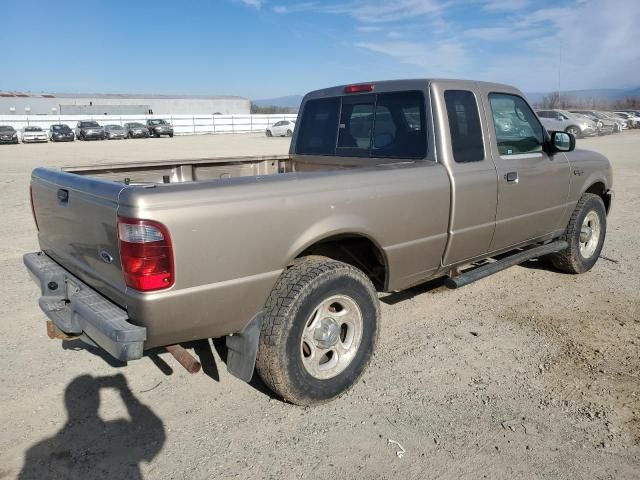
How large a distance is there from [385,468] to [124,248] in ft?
5.78

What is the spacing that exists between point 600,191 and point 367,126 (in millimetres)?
3276

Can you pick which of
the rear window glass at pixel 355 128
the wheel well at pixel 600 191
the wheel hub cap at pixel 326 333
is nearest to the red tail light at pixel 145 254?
the wheel hub cap at pixel 326 333

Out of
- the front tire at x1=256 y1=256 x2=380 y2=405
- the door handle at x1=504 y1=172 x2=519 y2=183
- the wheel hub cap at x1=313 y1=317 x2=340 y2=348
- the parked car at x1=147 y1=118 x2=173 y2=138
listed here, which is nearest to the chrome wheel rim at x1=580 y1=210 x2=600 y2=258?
the door handle at x1=504 y1=172 x2=519 y2=183

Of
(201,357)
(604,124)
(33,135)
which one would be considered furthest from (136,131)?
(201,357)

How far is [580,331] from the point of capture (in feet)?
14.4

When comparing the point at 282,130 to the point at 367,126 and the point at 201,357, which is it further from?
the point at 201,357

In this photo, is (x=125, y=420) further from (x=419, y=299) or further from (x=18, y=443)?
(x=419, y=299)

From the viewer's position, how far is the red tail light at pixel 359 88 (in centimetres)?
447

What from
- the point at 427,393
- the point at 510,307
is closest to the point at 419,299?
the point at 510,307

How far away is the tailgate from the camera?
8.88ft

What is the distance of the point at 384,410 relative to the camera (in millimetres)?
3264

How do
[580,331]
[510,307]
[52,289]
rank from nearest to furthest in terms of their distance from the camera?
[52,289]
[580,331]
[510,307]

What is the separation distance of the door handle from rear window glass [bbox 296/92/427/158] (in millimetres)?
863

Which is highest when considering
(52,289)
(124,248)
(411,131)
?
(411,131)
